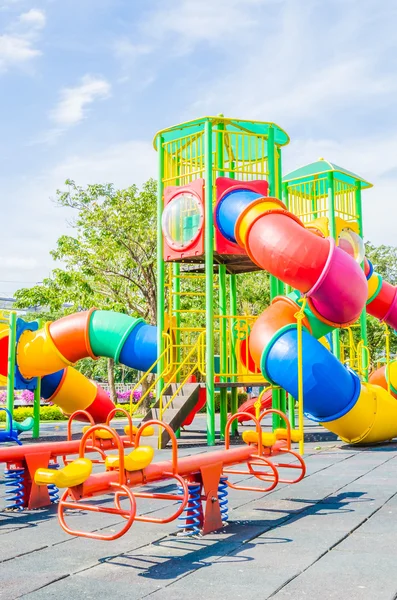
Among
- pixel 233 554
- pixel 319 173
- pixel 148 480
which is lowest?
pixel 233 554

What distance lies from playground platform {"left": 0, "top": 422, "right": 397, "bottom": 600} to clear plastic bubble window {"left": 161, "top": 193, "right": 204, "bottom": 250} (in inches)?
259

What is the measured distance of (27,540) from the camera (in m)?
5.55

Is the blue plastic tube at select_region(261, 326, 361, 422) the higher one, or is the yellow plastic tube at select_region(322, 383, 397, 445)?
the blue plastic tube at select_region(261, 326, 361, 422)

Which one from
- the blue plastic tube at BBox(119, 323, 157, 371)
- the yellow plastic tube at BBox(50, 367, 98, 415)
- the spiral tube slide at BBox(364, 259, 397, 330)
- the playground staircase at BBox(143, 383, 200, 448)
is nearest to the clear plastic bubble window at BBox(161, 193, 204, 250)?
the blue plastic tube at BBox(119, 323, 157, 371)

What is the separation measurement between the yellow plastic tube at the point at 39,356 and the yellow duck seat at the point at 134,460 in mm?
9312

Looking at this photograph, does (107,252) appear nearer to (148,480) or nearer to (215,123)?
(215,123)

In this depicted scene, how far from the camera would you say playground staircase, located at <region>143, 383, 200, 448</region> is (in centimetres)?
1220

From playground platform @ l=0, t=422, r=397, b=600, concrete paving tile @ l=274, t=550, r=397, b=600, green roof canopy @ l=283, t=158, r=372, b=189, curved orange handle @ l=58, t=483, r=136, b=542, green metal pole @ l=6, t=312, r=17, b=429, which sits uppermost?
green roof canopy @ l=283, t=158, r=372, b=189

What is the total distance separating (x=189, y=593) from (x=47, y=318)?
38879 mm

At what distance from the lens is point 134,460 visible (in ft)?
17.5

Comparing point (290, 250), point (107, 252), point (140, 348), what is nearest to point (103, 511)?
point (290, 250)

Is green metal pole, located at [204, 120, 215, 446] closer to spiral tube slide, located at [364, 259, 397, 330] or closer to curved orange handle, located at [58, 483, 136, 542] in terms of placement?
spiral tube slide, located at [364, 259, 397, 330]

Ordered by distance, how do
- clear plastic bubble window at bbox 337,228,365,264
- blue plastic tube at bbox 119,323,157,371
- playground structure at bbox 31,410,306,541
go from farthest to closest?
clear plastic bubble window at bbox 337,228,365,264, blue plastic tube at bbox 119,323,157,371, playground structure at bbox 31,410,306,541

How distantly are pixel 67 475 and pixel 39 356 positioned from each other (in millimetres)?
10051
